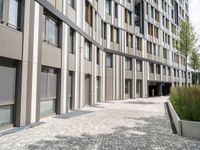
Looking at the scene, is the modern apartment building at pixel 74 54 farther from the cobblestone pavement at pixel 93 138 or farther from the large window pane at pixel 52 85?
the cobblestone pavement at pixel 93 138

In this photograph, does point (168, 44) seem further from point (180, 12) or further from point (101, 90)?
point (101, 90)

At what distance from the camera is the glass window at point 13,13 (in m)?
8.48

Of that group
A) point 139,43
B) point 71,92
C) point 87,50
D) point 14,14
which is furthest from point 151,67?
point 14,14

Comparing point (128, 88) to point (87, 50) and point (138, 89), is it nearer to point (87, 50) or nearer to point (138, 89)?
point (138, 89)

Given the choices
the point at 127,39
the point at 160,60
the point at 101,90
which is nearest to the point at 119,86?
the point at 101,90

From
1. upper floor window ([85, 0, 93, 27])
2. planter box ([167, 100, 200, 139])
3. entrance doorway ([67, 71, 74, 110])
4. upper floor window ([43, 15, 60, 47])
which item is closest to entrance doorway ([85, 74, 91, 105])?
entrance doorway ([67, 71, 74, 110])

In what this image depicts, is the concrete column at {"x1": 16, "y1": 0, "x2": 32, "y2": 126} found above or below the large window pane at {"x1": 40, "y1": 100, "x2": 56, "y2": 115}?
above

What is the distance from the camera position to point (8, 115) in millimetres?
8430

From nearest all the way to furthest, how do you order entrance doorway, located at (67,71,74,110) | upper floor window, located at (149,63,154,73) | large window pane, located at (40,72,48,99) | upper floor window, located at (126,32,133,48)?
large window pane, located at (40,72,48,99), entrance doorway, located at (67,71,74,110), upper floor window, located at (126,32,133,48), upper floor window, located at (149,63,154,73)

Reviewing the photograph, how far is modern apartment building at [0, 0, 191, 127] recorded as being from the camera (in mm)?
8680

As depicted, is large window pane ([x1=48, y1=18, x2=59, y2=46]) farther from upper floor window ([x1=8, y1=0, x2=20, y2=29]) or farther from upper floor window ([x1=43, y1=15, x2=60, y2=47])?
upper floor window ([x1=8, y1=0, x2=20, y2=29])

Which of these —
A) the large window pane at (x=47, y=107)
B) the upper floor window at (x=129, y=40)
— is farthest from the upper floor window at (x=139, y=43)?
the large window pane at (x=47, y=107)

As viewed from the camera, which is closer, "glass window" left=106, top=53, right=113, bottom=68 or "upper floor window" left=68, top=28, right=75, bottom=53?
"upper floor window" left=68, top=28, right=75, bottom=53

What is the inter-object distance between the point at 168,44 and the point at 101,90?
23659mm
